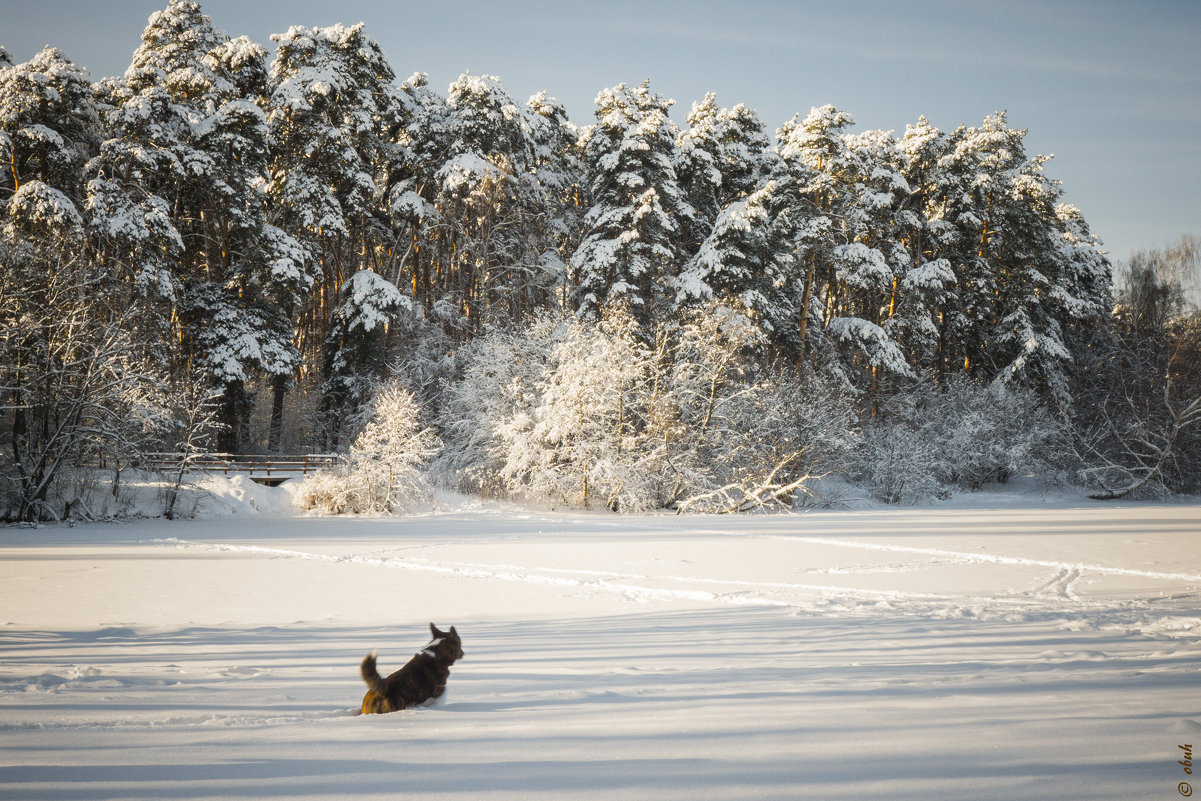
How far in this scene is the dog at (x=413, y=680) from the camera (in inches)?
184

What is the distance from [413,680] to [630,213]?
25.1m

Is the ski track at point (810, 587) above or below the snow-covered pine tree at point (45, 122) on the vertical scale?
below

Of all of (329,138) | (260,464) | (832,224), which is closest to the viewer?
(260,464)

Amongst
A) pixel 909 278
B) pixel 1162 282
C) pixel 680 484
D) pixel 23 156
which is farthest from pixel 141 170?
pixel 1162 282

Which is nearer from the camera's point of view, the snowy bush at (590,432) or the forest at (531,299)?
the forest at (531,299)

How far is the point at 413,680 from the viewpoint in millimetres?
4871

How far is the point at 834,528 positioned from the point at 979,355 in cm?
2338

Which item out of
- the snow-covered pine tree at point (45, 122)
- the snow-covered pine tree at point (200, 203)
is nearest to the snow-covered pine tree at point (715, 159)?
the snow-covered pine tree at point (200, 203)

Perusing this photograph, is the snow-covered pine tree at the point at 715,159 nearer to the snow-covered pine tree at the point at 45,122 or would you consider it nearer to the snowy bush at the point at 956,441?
the snowy bush at the point at 956,441

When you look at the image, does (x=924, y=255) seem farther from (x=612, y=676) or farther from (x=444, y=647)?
(x=444, y=647)

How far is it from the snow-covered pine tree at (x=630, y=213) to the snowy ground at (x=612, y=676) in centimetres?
1655

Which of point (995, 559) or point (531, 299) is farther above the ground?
point (531, 299)

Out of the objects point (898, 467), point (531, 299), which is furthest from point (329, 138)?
point (898, 467)

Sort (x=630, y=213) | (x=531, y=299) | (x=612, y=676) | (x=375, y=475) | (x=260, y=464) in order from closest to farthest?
(x=612, y=676) < (x=375, y=475) < (x=260, y=464) < (x=630, y=213) < (x=531, y=299)
